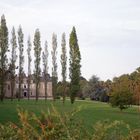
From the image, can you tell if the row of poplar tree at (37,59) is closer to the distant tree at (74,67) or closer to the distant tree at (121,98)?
the distant tree at (74,67)

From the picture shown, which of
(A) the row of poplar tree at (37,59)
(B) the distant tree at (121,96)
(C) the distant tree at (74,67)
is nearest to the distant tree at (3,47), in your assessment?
(A) the row of poplar tree at (37,59)

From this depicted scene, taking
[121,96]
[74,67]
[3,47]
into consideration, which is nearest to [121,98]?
[121,96]

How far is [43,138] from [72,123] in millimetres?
392

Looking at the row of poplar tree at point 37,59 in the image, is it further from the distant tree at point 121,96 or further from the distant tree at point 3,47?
the distant tree at point 121,96

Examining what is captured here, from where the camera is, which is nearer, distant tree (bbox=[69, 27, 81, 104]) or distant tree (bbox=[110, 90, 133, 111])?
distant tree (bbox=[110, 90, 133, 111])

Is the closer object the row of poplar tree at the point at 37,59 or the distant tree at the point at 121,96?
the distant tree at the point at 121,96

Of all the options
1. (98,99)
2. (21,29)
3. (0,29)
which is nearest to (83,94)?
(98,99)

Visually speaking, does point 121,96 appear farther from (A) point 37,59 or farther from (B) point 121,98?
(A) point 37,59

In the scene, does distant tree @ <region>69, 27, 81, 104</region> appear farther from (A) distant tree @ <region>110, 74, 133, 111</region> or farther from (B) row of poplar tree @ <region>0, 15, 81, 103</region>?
(A) distant tree @ <region>110, 74, 133, 111</region>

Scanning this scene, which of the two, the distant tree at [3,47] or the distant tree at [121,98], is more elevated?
the distant tree at [3,47]

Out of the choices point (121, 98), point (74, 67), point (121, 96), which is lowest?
point (121, 98)

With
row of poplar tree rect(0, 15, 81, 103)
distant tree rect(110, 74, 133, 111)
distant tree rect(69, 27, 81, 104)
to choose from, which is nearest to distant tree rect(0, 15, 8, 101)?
row of poplar tree rect(0, 15, 81, 103)

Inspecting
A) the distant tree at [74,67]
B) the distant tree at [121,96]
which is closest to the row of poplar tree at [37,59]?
the distant tree at [74,67]

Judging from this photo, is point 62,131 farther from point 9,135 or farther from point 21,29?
point 21,29
